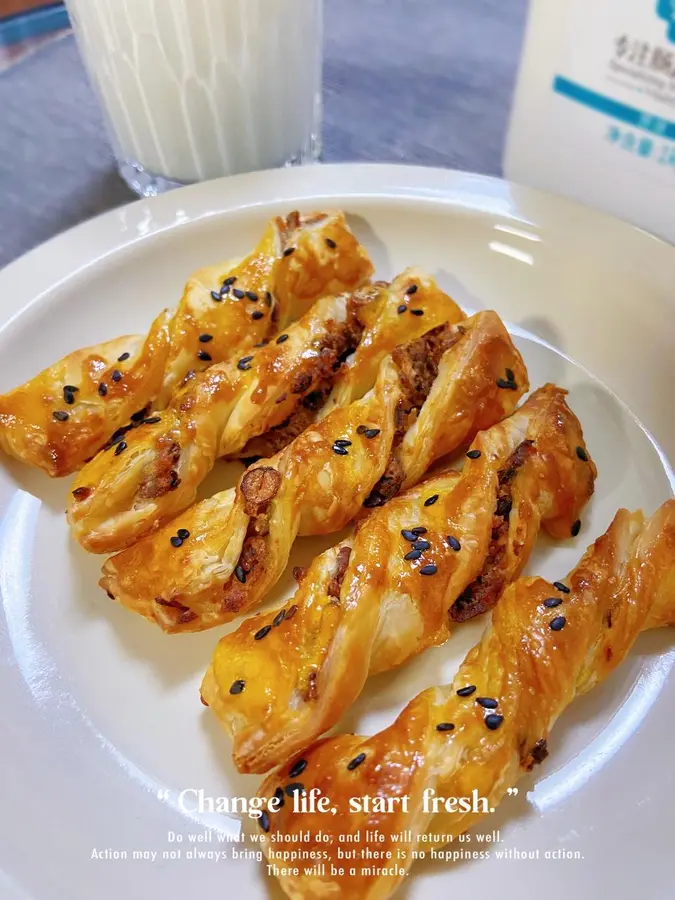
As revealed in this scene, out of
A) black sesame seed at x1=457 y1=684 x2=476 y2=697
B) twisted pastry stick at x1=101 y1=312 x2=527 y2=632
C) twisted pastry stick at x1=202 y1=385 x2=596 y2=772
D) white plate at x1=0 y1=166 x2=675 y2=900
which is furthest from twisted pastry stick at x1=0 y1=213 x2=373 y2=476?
black sesame seed at x1=457 y1=684 x2=476 y2=697

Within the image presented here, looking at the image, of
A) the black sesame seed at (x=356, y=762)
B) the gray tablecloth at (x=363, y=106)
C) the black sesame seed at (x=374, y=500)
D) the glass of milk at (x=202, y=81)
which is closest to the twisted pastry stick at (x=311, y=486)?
the black sesame seed at (x=374, y=500)

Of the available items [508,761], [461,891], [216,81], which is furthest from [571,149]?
[461,891]

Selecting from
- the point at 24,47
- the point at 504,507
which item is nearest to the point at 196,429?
the point at 504,507

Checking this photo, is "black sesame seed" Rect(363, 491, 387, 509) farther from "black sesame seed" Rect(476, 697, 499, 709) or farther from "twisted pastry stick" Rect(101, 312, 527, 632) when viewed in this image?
"black sesame seed" Rect(476, 697, 499, 709)

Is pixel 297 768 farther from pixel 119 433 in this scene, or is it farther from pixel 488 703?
pixel 119 433

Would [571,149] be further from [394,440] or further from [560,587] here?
[560,587]

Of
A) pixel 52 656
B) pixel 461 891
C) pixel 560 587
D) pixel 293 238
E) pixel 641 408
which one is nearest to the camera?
pixel 461 891
